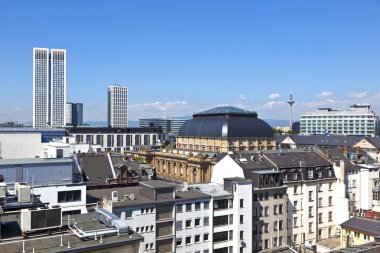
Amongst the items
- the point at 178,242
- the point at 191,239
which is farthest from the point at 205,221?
the point at 178,242

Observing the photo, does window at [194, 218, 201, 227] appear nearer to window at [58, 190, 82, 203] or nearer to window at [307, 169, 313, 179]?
window at [58, 190, 82, 203]

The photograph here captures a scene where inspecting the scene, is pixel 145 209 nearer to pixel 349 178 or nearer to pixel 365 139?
pixel 349 178

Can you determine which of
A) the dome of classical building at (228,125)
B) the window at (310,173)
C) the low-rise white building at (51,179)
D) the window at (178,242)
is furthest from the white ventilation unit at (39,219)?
the dome of classical building at (228,125)

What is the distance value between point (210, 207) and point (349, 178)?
41615 millimetres

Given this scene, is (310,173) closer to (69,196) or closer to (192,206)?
(192,206)

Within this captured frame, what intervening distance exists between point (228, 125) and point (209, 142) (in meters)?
8.35

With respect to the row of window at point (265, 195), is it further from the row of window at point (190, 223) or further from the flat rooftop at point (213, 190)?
the row of window at point (190, 223)

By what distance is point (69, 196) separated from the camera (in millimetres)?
52844

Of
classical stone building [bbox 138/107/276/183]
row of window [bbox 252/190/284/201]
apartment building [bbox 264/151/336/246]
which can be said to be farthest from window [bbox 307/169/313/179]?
classical stone building [bbox 138/107/276/183]

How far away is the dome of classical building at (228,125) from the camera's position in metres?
115

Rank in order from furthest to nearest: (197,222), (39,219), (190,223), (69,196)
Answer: (197,222) → (190,223) → (69,196) → (39,219)

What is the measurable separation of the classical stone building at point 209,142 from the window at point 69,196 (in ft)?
175

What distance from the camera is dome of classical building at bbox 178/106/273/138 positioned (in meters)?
115

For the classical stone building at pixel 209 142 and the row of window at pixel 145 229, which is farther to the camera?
the classical stone building at pixel 209 142
